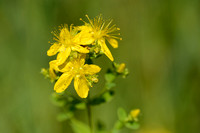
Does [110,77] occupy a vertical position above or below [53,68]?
below

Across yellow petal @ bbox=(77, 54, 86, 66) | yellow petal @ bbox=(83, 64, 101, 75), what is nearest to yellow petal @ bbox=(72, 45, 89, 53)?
yellow petal @ bbox=(77, 54, 86, 66)

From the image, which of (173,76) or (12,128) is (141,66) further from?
(12,128)

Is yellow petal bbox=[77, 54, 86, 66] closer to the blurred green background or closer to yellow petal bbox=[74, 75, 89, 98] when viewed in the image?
yellow petal bbox=[74, 75, 89, 98]

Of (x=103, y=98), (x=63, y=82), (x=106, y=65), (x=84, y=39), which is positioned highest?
(x=84, y=39)

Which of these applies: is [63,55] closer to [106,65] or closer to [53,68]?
[53,68]

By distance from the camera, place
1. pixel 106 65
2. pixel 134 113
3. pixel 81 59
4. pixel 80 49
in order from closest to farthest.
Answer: pixel 80 49 → pixel 81 59 → pixel 134 113 → pixel 106 65

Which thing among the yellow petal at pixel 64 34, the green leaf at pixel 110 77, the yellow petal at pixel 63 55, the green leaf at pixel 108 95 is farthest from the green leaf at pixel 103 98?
the yellow petal at pixel 64 34

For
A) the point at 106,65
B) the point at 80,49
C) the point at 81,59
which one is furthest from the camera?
the point at 106,65

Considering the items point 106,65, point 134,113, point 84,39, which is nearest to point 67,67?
point 84,39
